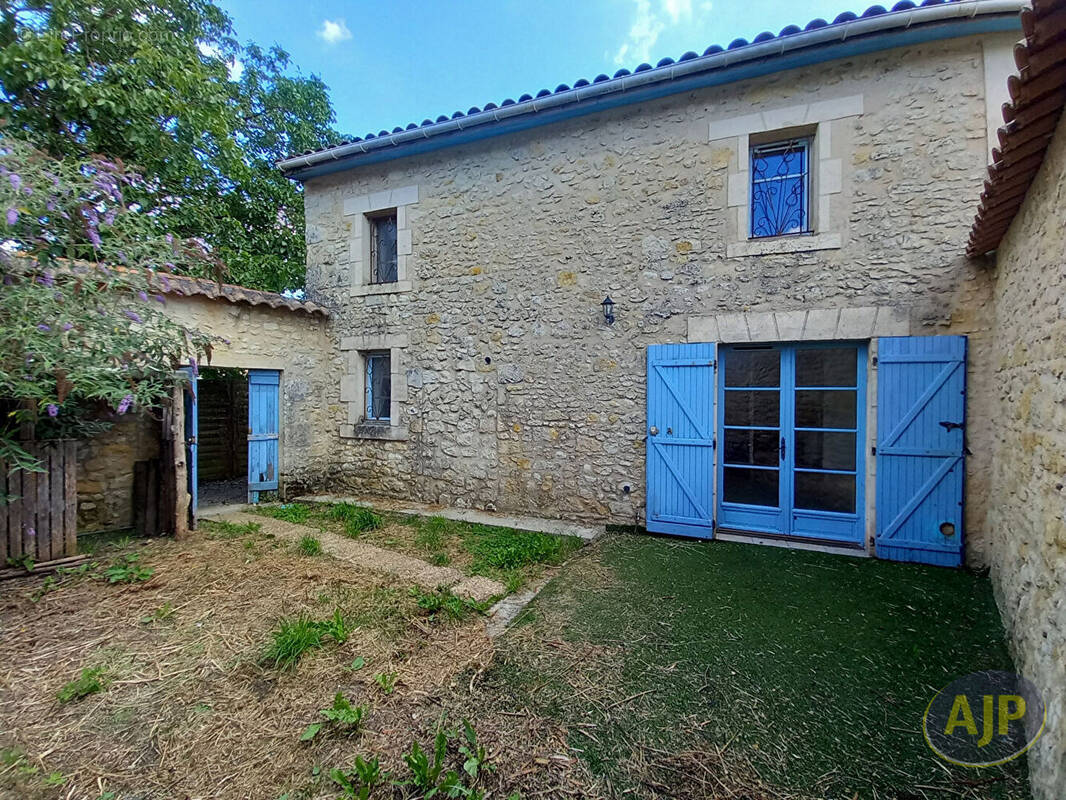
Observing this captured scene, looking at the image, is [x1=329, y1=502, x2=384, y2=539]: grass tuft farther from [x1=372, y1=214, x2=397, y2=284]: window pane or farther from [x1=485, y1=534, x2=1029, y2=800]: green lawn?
[x1=372, y1=214, x2=397, y2=284]: window pane

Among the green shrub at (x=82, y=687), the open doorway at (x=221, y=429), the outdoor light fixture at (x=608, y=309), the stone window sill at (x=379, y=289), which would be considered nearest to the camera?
the green shrub at (x=82, y=687)

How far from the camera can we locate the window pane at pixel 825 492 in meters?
4.25

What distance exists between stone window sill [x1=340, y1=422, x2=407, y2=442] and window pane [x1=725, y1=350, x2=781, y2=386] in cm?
415

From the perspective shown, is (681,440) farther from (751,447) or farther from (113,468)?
(113,468)

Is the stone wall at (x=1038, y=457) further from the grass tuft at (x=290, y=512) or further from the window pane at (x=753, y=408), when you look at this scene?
the grass tuft at (x=290, y=512)

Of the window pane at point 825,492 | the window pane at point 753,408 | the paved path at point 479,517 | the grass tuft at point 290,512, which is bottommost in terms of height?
the grass tuft at point 290,512

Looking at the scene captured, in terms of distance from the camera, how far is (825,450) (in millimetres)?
4309

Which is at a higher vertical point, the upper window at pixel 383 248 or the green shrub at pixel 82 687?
the upper window at pixel 383 248

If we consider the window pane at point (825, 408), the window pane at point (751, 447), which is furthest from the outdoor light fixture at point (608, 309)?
the window pane at point (825, 408)

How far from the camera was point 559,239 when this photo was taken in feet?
16.9

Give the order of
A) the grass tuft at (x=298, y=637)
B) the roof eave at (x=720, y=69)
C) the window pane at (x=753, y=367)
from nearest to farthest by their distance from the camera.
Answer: the grass tuft at (x=298, y=637) < the roof eave at (x=720, y=69) < the window pane at (x=753, y=367)

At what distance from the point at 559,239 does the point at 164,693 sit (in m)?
4.91

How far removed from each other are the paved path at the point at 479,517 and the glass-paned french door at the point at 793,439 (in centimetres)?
153

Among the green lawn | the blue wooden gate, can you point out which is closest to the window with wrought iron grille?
the blue wooden gate
